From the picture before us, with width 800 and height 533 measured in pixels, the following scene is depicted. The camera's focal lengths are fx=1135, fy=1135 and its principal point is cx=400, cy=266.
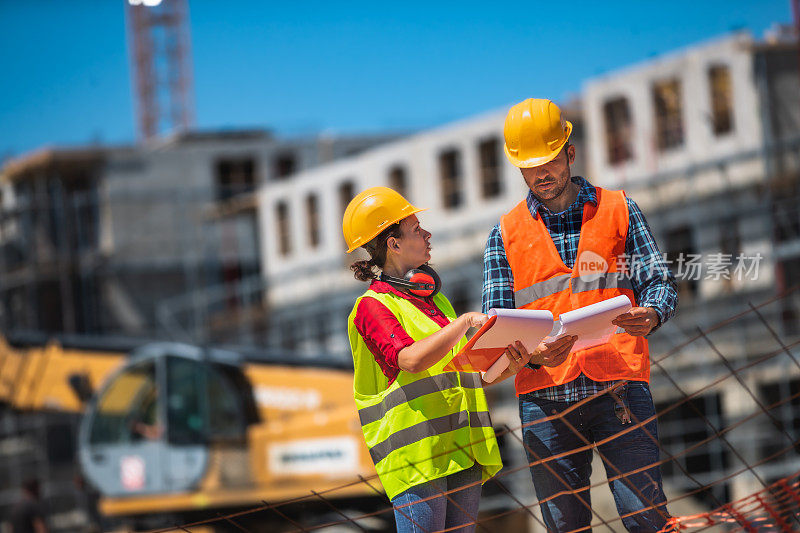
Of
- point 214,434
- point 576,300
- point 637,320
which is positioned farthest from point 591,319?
point 214,434

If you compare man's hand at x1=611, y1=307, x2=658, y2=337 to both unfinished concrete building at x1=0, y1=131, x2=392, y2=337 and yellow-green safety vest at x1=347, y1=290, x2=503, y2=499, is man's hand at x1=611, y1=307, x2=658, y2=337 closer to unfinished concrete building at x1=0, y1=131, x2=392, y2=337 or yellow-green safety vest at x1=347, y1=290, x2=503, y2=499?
yellow-green safety vest at x1=347, y1=290, x2=503, y2=499

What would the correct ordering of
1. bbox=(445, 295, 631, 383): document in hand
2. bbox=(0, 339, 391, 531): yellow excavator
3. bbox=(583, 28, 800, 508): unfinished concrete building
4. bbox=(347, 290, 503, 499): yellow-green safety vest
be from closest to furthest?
bbox=(445, 295, 631, 383): document in hand
bbox=(347, 290, 503, 499): yellow-green safety vest
bbox=(0, 339, 391, 531): yellow excavator
bbox=(583, 28, 800, 508): unfinished concrete building

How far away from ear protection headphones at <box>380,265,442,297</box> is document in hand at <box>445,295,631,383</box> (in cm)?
36

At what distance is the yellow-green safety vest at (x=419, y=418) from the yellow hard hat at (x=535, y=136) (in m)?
0.67

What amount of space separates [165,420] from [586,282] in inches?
415

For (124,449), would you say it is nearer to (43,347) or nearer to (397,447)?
(43,347)

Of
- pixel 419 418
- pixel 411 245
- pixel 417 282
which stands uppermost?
pixel 411 245

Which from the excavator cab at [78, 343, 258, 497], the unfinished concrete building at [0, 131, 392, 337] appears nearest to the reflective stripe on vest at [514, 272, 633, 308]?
the excavator cab at [78, 343, 258, 497]

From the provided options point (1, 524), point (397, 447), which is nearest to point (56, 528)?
point (1, 524)

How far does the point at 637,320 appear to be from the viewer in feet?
12.3

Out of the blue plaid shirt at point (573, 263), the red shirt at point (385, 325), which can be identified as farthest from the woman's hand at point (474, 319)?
the blue plaid shirt at point (573, 263)

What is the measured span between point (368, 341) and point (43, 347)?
1302cm

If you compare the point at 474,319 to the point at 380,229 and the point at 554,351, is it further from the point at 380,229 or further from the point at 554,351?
the point at 380,229

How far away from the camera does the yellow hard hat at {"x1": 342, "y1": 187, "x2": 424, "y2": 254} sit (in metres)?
4.09
